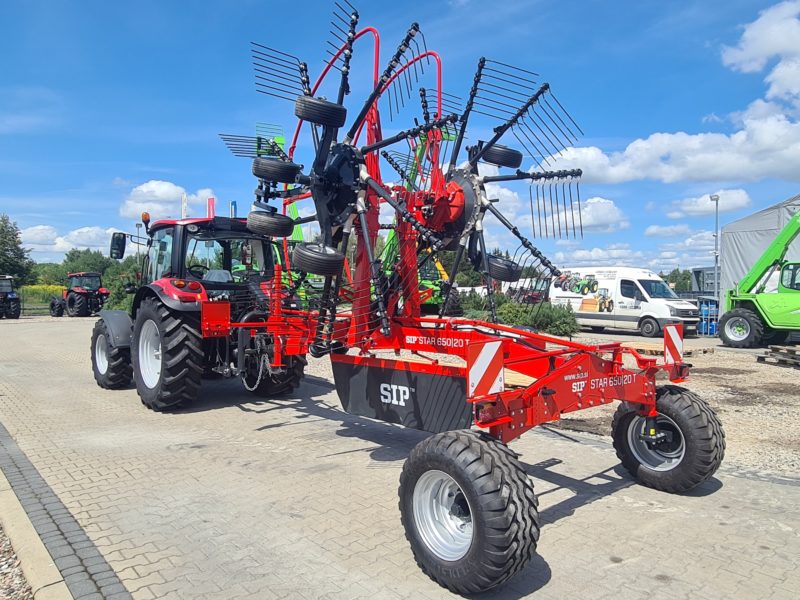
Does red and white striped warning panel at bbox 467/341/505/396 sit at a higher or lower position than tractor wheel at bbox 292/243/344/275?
lower

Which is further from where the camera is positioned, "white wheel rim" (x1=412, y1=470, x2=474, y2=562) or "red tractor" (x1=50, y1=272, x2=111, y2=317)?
"red tractor" (x1=50, y1=272, x2=111, y2=317)

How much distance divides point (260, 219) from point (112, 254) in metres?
4.39

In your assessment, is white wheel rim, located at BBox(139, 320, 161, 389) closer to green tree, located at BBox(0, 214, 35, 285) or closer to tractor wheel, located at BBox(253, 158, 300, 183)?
tractor wheel, located at BBox(253, 158, 300, 183)

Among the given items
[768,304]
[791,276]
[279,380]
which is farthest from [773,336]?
[279,380]

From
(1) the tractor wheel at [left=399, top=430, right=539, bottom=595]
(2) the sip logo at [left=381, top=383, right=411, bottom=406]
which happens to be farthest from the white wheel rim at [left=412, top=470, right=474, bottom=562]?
(2) the sip logo at [left=381, top=383, right=411, bottom=406]

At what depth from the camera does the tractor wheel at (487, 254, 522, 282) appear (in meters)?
5.31

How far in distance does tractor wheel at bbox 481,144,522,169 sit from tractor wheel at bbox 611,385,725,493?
2204 millimetres

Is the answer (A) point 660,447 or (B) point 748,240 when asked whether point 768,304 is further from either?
(A) point 660,447

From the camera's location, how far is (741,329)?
15867mm

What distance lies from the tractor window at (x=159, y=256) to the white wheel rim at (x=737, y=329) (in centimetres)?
1410

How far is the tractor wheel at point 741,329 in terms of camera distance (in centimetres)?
1553

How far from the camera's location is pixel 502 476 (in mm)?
3217

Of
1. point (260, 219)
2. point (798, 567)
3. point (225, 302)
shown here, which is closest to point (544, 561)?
point (798, 567)

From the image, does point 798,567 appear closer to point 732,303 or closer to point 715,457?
point 715,457
